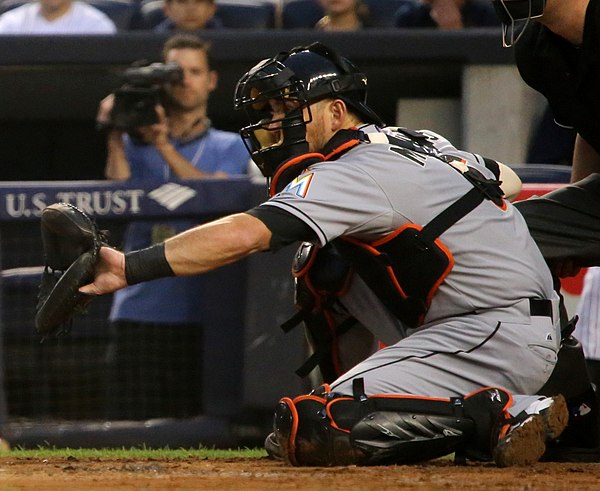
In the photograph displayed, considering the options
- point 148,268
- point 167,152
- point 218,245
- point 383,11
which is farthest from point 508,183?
point 383,11

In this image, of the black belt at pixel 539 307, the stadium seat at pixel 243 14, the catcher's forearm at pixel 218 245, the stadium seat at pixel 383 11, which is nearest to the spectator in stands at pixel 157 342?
the stadium seat at pixel 243 14

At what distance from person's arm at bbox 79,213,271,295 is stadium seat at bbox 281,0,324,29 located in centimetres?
454

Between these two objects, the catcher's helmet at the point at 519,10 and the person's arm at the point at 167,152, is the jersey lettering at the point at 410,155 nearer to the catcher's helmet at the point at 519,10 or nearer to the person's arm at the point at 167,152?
the catcher's helmet at the point at 519,10

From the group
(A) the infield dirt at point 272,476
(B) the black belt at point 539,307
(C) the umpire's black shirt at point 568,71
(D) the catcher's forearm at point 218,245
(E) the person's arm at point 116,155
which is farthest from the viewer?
(E) the person's arm at point 116,155

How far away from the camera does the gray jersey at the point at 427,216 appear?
3.38 m

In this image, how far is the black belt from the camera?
145 inches

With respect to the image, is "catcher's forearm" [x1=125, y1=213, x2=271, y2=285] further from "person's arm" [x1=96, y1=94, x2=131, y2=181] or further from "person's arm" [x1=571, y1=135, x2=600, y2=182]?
"person's arm" [x1=96, y1=94, x2=131, y2=181]

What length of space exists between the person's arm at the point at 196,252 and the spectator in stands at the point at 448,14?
4060mm

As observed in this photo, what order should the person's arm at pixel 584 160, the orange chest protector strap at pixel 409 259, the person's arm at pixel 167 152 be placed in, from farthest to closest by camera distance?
the person's arm at pixel 167 152 → the person's arm at pixel 584 160 → the orange chest protector strap at pixel 409 259

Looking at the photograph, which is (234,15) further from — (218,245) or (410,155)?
(218,245)

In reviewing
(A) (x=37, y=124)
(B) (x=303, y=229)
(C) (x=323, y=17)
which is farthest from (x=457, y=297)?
(A) (x=37, y=124)

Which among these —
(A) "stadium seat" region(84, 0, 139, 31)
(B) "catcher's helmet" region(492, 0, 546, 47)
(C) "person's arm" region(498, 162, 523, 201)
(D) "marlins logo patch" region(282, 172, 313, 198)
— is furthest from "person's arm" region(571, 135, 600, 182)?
(A) "stadium seat" region(84, 0, 139, 31)

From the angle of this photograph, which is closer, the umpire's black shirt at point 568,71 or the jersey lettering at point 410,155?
the jersey lettering at point 410,155

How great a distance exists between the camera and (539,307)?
371 cm
